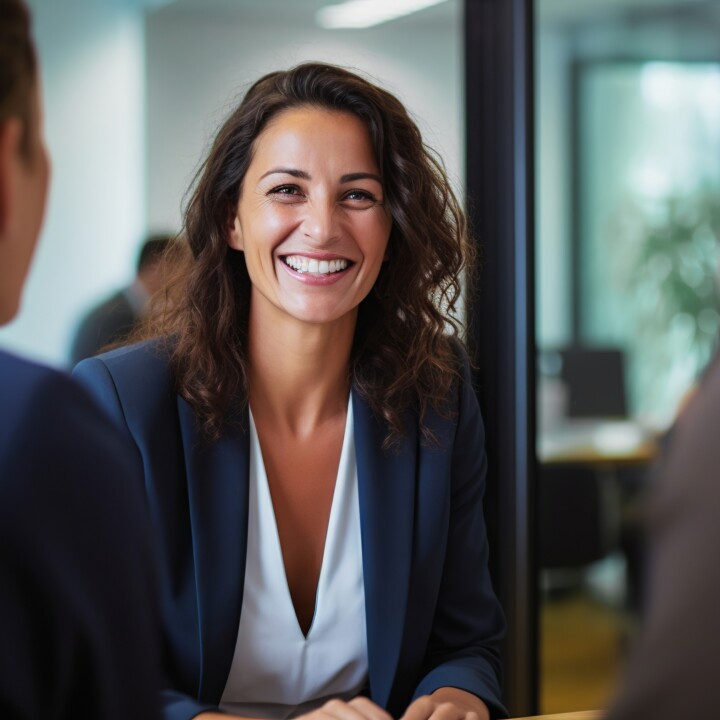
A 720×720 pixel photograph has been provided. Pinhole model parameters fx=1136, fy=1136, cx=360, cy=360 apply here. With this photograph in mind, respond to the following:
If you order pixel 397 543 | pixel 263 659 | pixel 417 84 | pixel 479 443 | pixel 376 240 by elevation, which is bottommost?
pixel 263 659

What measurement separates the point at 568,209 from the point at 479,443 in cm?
164

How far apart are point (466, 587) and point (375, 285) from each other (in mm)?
503

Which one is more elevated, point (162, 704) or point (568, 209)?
point (568, 209)

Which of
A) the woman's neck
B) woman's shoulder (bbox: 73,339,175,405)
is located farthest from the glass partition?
woman's shoulder (bbox: 73,339,175,405)

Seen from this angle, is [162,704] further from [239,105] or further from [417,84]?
[417,84]

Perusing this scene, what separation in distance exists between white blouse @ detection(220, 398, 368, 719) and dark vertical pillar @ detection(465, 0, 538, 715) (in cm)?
124

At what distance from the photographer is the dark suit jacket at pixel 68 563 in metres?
0.68

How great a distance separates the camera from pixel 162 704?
0.78 metres

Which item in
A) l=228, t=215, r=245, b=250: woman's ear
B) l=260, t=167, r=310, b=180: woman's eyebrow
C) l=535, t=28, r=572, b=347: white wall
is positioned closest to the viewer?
l=260, t=167, r=310, b=180: woman's eyebrow

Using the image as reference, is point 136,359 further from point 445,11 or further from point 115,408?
point 445,11

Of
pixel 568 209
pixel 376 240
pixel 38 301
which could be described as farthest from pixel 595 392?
pixel 38 301

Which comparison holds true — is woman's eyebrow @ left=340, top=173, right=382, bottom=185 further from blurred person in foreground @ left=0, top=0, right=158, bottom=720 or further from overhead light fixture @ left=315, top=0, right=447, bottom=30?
overhead light fixture @ left=315, top=0, right=447, bottom=30

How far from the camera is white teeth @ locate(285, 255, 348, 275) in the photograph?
5.41ft

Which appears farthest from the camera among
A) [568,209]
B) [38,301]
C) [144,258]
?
[38,301]
